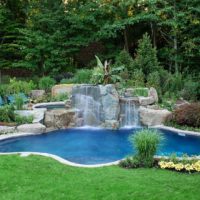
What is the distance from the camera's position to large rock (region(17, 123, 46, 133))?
984 cm

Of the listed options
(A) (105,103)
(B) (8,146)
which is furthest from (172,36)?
(B) (8,146)

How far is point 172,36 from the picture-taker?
1634 cm

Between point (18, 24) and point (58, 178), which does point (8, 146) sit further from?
point (18, 24)

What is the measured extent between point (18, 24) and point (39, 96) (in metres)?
5.79

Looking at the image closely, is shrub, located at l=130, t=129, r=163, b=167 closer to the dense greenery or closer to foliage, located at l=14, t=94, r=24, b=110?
foliage, located at l=14, t=94, r=24, b=110

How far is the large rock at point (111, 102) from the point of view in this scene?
1137cm

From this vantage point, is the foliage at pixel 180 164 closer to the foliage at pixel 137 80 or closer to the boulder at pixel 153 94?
the boulder at pixel 153 94

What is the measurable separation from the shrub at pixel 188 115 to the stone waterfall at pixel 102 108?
1422mm

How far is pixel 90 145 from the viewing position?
9.23 m

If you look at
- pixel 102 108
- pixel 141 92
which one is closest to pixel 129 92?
pixel 141 92

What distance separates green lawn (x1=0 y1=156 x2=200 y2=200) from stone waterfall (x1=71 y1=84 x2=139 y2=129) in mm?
4919

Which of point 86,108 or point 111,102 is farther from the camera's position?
point 86,108

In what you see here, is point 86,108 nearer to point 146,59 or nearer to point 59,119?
point 59,119

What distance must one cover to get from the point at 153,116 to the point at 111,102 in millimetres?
1325
